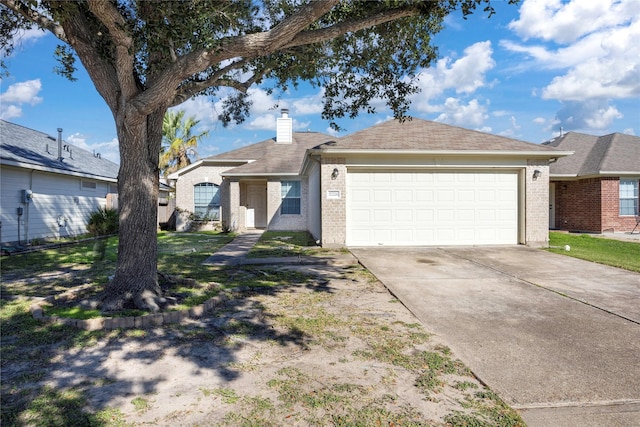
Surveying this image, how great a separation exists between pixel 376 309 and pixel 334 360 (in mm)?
1857

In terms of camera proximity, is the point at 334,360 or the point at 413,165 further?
the point at 413,165

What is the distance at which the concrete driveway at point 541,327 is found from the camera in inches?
121

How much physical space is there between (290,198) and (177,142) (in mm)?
11739

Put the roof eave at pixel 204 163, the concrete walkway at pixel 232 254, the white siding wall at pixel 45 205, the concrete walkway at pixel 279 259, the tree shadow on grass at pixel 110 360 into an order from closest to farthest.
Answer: the tree shadow on grass at pixel 110 360
the concrete walkway at pixel 279 259
the concrete walkway at pixel 232 254
the white siding wall at pixel 45 205
the roof eave at pixel 204 163

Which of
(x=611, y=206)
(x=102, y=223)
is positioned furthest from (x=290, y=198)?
(x=611, y=206)

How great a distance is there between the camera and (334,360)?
3.83m

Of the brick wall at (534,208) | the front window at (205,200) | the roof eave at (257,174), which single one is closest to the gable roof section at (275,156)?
the roof eave at (257,174)

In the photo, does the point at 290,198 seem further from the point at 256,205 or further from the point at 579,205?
the point at 579,205

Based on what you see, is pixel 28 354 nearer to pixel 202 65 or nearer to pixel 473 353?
pixel 202 65

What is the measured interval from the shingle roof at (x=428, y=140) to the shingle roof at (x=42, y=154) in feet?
34.2

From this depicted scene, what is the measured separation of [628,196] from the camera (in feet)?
54.0

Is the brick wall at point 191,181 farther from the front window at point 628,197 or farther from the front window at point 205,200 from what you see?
the front window at point 628,197

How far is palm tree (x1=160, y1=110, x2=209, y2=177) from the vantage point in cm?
2659

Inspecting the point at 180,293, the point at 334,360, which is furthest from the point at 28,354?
the point at 334,360
